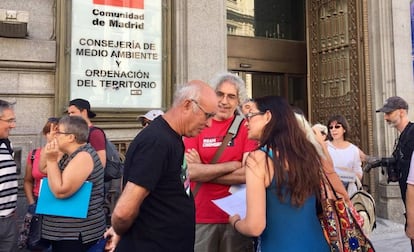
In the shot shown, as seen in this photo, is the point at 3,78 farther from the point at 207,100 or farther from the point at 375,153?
the point at 375,153

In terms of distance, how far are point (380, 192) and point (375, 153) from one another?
78cm

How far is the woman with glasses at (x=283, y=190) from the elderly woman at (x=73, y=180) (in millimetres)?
1464

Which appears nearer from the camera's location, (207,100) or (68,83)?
(207,100)

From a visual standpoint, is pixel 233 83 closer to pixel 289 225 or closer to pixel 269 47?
pixel 289 225

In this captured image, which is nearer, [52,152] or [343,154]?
[52,152]

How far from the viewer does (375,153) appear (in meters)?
8.41

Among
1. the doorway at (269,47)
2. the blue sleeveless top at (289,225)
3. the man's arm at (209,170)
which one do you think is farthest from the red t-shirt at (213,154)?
the doorway at (269,47)

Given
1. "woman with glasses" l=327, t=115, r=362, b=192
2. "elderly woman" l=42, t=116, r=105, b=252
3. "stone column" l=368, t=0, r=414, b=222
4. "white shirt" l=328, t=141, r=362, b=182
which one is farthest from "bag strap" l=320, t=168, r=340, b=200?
"stone column" l=368, t=0, r=414, b=222

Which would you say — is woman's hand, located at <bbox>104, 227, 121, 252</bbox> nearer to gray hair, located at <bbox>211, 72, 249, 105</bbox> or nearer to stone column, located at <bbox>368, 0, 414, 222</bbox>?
gray hair, located at <bbox>211, 72, 249, 105</bbox>

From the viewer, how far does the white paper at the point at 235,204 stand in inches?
108

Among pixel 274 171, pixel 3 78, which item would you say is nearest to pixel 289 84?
pixel 3 78

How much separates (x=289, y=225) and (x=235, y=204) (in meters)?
0.52

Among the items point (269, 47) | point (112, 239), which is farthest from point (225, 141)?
point (269, 47)

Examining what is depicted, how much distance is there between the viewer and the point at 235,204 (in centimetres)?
281
